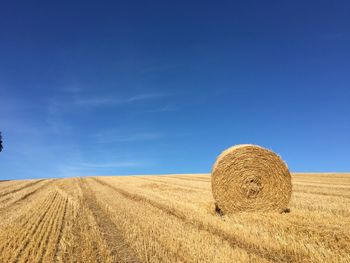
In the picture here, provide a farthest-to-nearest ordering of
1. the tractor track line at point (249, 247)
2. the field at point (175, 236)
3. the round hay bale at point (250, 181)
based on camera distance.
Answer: the round hay bale at point (250, 181), the field at point (175, 236), the tractor track line at point (249, 247)

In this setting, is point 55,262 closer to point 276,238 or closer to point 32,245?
point 32,245

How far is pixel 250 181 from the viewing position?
1168 centimetres

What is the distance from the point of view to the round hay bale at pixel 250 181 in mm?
11336

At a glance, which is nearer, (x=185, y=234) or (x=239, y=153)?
(x=185, y=234)

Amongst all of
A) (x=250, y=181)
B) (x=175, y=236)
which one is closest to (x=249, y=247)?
(x=175, y=236)

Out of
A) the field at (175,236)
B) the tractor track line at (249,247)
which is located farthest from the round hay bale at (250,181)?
the tractor track line at (249,247)

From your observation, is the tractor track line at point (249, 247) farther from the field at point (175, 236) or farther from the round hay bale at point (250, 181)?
the round hay bale at point (250, 181)

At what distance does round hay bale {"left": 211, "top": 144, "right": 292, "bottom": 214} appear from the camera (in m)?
11.3

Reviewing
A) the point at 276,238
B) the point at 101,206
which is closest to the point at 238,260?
the point at 276,238

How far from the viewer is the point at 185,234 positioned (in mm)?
7820

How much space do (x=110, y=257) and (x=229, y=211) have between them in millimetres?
5570

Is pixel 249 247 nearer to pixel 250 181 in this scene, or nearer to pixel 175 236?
pixel 175 236

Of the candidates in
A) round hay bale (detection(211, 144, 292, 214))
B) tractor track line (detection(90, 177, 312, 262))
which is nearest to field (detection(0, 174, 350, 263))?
tractor track line (detection(90, 177, 312, 262))

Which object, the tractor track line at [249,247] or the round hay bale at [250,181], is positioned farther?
the round hay bale at [250,181]
